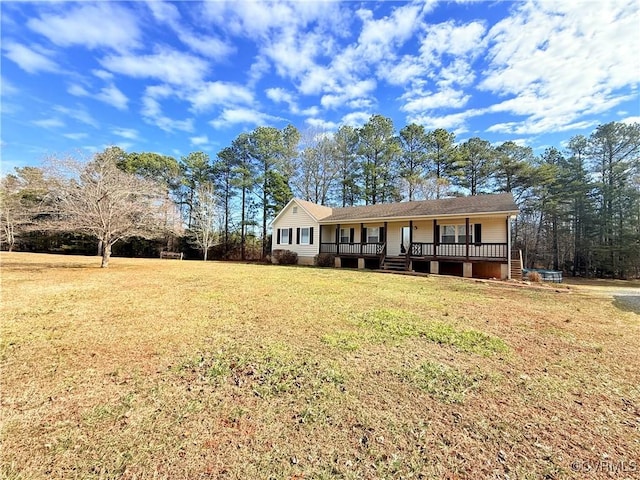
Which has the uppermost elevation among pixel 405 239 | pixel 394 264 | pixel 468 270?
pixel 405 239

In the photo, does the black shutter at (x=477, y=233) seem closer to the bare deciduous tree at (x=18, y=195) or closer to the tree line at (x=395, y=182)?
the tree line at (x=395, y=182)

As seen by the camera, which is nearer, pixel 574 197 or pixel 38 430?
pixel 38 430

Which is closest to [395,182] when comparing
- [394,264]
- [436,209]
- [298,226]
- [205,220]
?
[436,209]

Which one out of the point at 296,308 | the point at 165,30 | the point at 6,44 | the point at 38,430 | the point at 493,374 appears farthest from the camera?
the point at 165,30

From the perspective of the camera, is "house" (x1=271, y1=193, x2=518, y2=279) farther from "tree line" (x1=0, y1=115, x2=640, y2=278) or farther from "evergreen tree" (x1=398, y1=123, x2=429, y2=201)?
"evergreen tree" (x1=398, y1=123, x2=429, y2=201)

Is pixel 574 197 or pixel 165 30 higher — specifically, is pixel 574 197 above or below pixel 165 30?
below

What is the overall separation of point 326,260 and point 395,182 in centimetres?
1447

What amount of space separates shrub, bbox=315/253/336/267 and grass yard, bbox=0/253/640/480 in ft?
43.1

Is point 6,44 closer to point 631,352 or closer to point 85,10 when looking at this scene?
point 85,10

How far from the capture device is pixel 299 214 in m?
21.8

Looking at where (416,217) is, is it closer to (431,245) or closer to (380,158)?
(431,245)

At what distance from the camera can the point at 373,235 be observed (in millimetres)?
19500

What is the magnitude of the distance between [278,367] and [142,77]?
19.1 m

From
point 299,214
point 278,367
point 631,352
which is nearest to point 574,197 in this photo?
point 299,214
